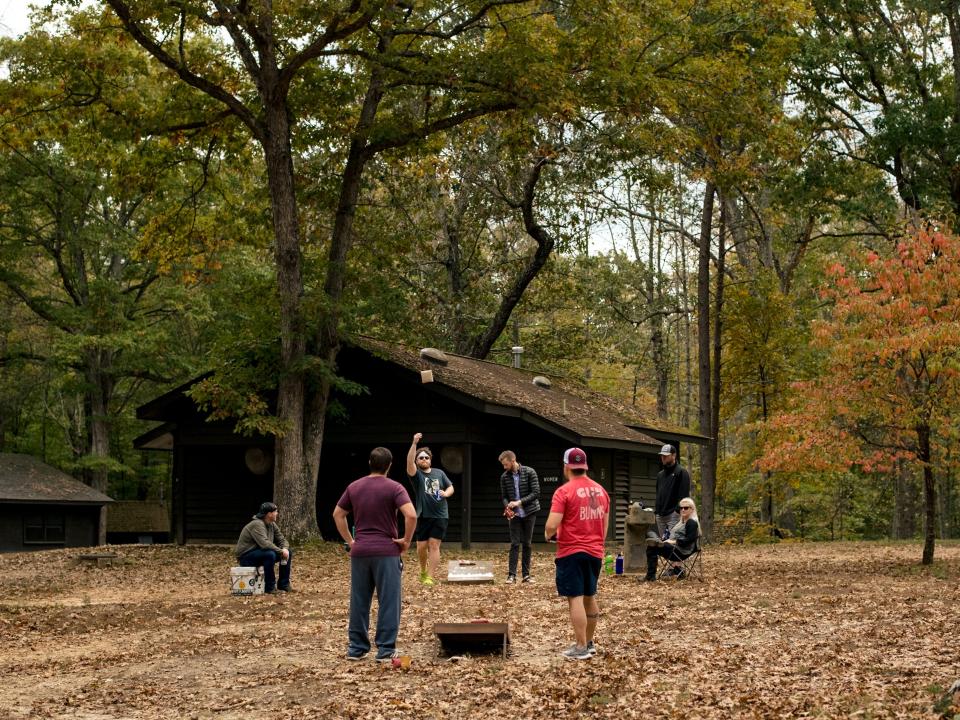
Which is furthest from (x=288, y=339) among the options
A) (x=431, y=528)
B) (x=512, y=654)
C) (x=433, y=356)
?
(x=512, y=654)

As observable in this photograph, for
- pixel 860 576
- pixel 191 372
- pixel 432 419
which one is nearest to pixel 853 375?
pixel 860 576

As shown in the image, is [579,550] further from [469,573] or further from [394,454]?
[394,454]

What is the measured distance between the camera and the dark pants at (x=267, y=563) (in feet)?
48.2

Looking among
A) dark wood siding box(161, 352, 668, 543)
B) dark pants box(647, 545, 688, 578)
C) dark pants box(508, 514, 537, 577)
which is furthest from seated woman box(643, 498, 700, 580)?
dark wood siding box(161, 352, 668, 543)

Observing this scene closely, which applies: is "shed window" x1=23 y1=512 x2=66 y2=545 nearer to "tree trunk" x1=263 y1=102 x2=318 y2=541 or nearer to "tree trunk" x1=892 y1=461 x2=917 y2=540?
"tree trunk" x1=263 y1=102 x2=318 y2=541

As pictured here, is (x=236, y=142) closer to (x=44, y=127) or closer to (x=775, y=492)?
(x=44, y=127)

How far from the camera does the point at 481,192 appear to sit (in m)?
34.9

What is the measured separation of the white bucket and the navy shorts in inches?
245

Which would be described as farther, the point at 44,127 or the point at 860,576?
the point at 44,127

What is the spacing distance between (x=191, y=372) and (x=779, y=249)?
20.4 m

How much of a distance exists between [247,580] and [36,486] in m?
23.3

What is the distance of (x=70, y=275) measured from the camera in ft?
132

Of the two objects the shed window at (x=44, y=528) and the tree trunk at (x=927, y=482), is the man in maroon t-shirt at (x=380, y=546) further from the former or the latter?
the shed window at (x=44, y=528)

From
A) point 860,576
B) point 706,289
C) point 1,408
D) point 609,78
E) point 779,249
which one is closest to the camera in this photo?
point 860,576
